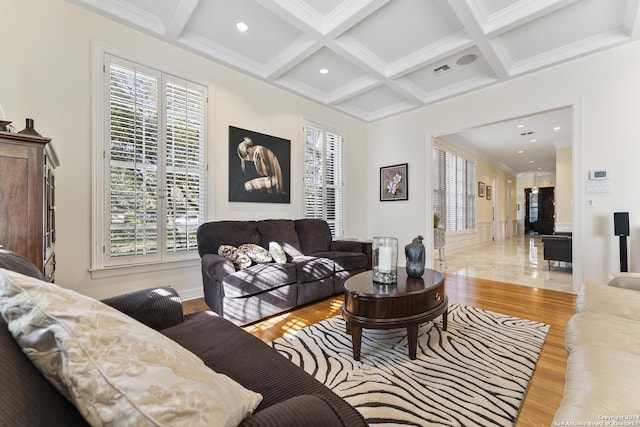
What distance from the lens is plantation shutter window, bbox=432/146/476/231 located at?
6445mm

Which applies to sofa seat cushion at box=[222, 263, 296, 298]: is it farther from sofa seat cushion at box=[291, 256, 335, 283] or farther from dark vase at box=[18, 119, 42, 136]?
dark vase at box=[18, 119, 42, 136]

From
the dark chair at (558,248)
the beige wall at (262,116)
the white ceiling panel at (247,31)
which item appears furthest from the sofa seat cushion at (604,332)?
the dark chair at (558,248)

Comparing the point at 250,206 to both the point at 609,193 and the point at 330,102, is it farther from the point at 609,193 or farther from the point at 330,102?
the point at 609,193

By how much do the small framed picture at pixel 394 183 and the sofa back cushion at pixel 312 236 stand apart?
1.77m

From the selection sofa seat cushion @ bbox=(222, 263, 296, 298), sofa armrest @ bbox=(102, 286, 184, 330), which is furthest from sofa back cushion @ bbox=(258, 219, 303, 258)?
sofa armrest @ bbox=(102, 286, 184, 330)

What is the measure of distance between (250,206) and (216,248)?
945 millimetres

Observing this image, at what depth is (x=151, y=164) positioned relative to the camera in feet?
9.83

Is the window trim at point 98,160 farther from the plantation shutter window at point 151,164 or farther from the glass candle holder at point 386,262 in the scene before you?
the glass candle holder at point 386,262

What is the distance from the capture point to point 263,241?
346 centimetres

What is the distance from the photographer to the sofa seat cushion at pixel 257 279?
2467 mm

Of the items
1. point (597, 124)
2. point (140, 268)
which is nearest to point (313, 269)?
point (140, 268)

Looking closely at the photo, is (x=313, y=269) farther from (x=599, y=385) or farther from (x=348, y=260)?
(x=599, y=385)

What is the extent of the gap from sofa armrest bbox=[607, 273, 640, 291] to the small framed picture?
327 centimetres

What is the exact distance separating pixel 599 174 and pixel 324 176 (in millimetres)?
3619
